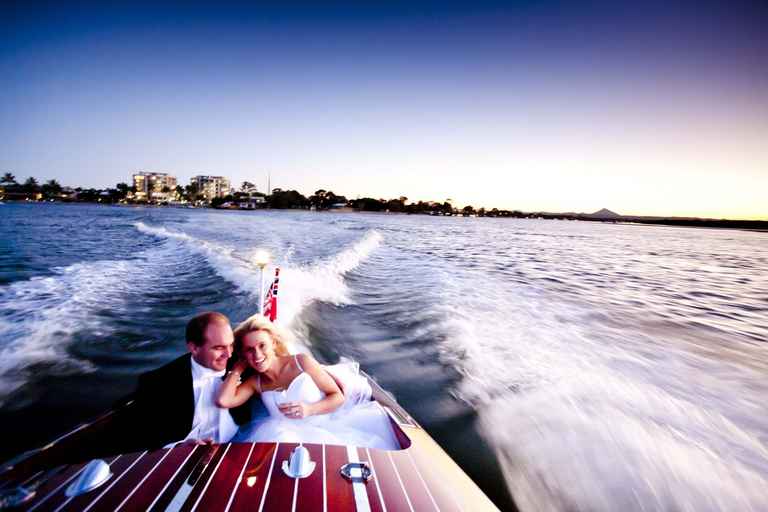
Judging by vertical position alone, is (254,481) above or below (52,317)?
above

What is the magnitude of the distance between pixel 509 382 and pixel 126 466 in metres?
4.73

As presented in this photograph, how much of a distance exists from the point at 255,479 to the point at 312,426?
29.0 inches

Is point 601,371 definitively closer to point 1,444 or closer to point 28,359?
point 1,444

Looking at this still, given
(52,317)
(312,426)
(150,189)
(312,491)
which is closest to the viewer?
(312,491)

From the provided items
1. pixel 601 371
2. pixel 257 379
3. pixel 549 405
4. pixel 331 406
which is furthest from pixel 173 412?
pixel 601 371

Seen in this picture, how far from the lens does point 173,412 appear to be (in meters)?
2.32

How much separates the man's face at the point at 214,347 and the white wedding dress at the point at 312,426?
1.70ft

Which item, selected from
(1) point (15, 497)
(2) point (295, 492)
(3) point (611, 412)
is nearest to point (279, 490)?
(2) point (295, 492)

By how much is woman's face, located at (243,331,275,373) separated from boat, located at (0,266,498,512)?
1.70 feet

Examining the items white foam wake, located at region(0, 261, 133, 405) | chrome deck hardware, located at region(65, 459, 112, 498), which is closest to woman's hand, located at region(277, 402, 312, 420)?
chrome deck hardware, located at region(65, 459, 112, 498)

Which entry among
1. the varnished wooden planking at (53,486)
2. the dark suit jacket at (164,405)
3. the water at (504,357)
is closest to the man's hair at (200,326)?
the dark suit jacket at (164,405)

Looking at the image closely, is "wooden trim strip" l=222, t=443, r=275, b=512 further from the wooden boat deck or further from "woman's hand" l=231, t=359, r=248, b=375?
"woman's hand" l=231, t=359, r=248, b=375

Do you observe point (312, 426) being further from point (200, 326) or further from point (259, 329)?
point (200, 326)

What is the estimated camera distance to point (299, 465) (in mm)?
2002
